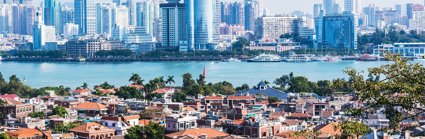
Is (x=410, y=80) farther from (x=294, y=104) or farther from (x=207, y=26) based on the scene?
(x=207, y=26)

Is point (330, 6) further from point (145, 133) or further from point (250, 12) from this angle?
point (145, 133)

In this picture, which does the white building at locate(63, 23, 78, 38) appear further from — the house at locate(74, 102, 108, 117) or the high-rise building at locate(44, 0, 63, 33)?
the house at locate(74, 102, 108, 117)

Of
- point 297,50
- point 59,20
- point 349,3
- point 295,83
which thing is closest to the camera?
point 295,83

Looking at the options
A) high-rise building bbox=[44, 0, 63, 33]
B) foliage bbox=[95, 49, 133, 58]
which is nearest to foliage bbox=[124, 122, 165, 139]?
foliage bbox=[95, 49, 133, 58]

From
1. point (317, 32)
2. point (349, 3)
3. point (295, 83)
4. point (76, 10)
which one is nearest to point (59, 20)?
point (76, 10)

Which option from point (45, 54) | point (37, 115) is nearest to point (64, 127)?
point (37, 115)

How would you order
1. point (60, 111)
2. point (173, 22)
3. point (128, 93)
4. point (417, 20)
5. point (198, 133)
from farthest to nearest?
point (417, 20) < point (173, 22) < point (128, 93) < point (60, 111) < point (198, 133)
